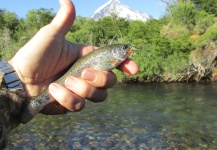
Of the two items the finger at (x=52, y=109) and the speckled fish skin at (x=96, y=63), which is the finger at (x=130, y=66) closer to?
the speckled fish skin at (x=96, y=63)

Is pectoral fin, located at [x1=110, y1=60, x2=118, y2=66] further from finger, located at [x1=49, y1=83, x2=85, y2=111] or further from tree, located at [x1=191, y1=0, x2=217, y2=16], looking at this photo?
tree, located at [x1=191, y1=0, x2=217, y2=16]

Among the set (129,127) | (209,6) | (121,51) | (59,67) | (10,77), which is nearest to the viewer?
(121,51)

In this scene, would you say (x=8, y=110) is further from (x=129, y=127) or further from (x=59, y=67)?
(x=129, y=127)

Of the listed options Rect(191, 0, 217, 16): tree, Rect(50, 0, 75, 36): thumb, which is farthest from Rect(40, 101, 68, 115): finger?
Rect(191, 0, 217, 16): tree

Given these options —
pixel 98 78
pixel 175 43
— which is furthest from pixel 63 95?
pixel 175 43

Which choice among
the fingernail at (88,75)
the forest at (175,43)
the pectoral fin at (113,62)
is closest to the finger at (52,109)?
the fingernail at (88,75)
